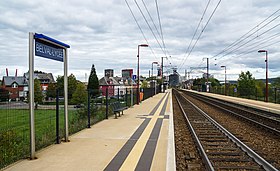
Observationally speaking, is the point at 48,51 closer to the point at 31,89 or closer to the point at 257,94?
the point at 31,89

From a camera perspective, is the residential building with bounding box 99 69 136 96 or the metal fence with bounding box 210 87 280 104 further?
the metal fence with bounding box 210 87 280 104

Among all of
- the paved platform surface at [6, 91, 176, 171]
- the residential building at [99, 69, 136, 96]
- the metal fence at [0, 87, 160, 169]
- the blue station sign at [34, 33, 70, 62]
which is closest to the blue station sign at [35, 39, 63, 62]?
the blue station sign at [34, 33, 70, 62]

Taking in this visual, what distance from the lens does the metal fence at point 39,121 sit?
7098 millimetres

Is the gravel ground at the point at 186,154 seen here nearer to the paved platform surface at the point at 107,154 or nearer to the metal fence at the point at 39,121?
the paved platform surface at the point at 107,154

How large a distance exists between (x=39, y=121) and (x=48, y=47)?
11.1 ft

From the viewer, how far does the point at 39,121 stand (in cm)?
980

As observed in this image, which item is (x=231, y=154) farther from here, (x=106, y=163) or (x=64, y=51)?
(x=64, y=51)

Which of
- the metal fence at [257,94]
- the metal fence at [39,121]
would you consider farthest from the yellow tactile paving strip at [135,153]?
the metal fence at [257,94]

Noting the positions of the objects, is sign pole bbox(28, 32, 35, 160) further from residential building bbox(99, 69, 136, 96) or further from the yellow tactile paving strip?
residential building bbox(99, 69, 136, 96)

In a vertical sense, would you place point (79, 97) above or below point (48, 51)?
below

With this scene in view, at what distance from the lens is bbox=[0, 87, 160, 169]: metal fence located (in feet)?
23.3

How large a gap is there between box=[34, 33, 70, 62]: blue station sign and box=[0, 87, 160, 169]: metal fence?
1.15 metres

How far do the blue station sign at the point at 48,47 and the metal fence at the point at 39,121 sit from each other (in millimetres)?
1152

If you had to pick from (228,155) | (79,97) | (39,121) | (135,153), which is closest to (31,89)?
(135,153)
